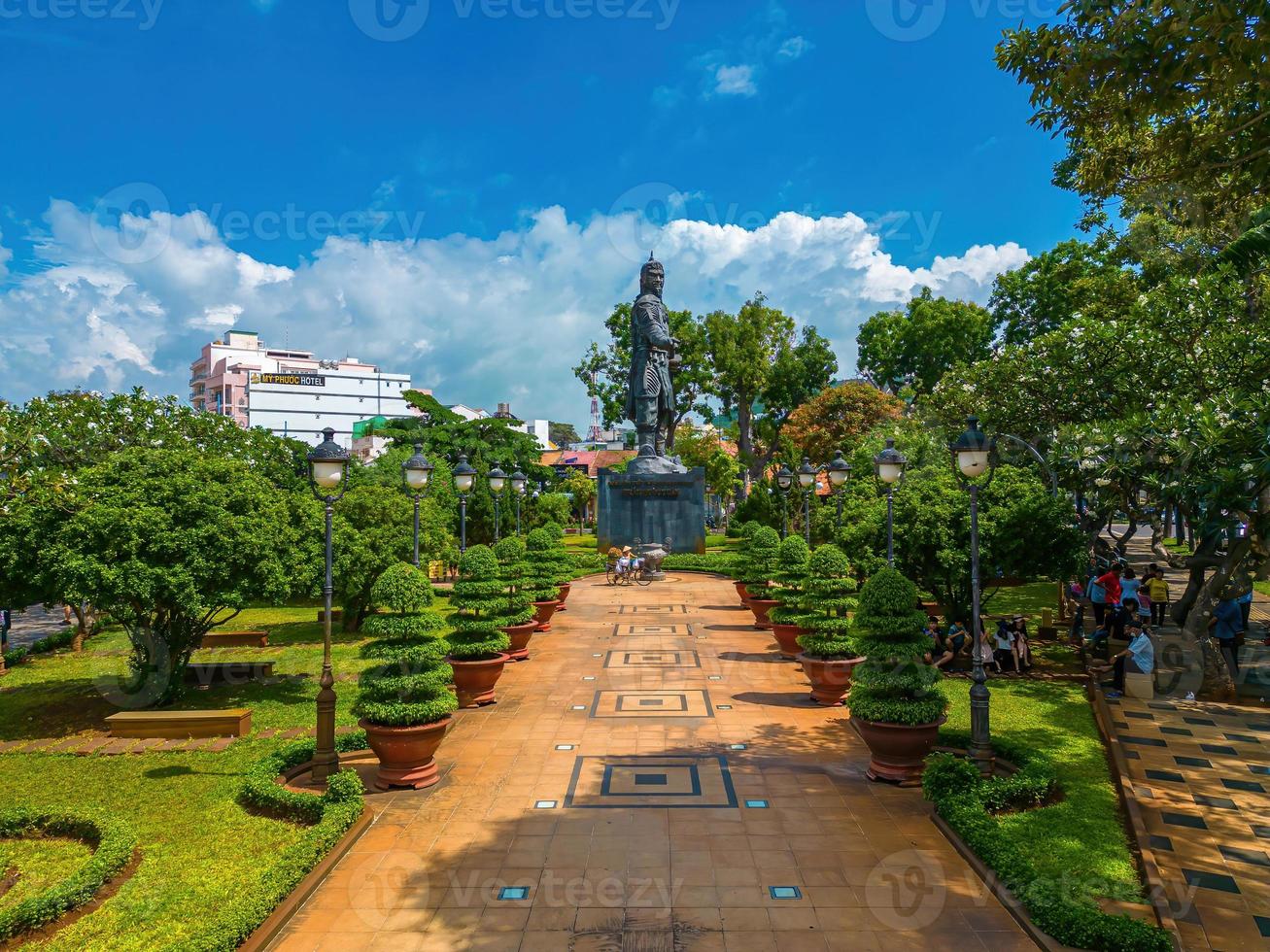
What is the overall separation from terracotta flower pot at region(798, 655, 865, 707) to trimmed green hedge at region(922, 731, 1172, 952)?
2.15 meters

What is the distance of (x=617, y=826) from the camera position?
23.8ft

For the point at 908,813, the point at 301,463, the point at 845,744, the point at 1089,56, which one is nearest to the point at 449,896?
the point at 908,813

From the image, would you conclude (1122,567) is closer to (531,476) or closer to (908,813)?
(908,813)

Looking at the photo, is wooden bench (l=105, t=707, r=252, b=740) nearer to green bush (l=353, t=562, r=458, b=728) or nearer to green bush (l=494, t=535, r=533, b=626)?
green bush (l=353, t=562, r=458, b=728)

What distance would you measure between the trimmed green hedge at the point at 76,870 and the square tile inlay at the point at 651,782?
13.0 feet

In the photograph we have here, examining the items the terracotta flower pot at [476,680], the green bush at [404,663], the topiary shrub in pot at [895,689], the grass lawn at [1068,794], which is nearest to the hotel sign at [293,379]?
the terracotta flower pot at [476,680]

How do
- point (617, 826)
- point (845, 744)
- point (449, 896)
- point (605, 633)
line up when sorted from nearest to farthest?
point (449, 896), point (617, 826), point (845, 744), point (605, 633)

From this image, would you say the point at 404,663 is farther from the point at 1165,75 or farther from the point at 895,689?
the point at 1165,75

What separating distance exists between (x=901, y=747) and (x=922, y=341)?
133ft

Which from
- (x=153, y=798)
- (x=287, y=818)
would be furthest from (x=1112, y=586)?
(x=153, y=798)

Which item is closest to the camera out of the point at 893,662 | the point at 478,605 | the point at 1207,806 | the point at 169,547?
the point at 1207,806

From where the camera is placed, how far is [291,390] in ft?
255

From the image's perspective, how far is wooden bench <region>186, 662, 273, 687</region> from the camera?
13844mm

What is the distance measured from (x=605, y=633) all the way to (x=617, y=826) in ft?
32.9
